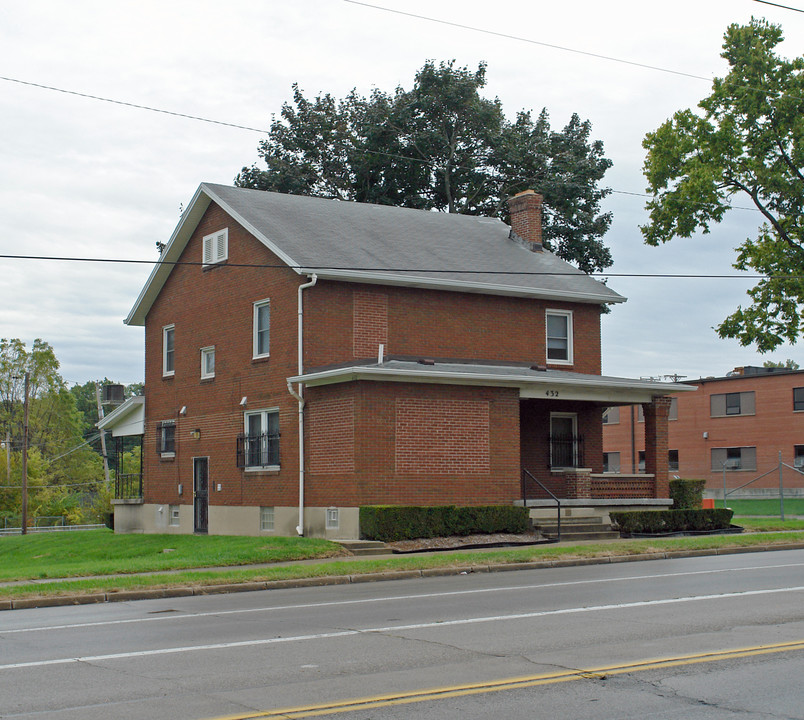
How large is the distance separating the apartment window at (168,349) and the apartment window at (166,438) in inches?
64.2

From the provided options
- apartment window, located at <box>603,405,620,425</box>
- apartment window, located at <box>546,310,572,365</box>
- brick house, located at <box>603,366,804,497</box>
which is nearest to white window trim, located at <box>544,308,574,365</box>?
apartment window, located at <box>546,310,572,365</box>

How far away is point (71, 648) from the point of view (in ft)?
34.2

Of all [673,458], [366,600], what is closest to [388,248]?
[366,600]

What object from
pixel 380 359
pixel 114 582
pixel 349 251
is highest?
pixel 349 251

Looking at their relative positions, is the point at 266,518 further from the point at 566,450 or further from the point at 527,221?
the point at 527,221

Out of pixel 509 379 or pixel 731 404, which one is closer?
pixel 509 379

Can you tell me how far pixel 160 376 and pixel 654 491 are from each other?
16015mm

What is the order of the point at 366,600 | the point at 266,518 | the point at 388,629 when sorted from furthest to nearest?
1. the point at 266,518
2. the point at 366,600
3. the point at 388,629

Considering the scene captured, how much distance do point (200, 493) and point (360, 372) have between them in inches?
392

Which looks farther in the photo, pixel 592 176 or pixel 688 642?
pixel 592 176

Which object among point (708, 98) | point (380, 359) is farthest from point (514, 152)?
point (380, 359)

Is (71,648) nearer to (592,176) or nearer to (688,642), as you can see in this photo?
(688,642)

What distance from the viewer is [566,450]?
1187 inches

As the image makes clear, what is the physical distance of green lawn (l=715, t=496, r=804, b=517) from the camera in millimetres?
40844
